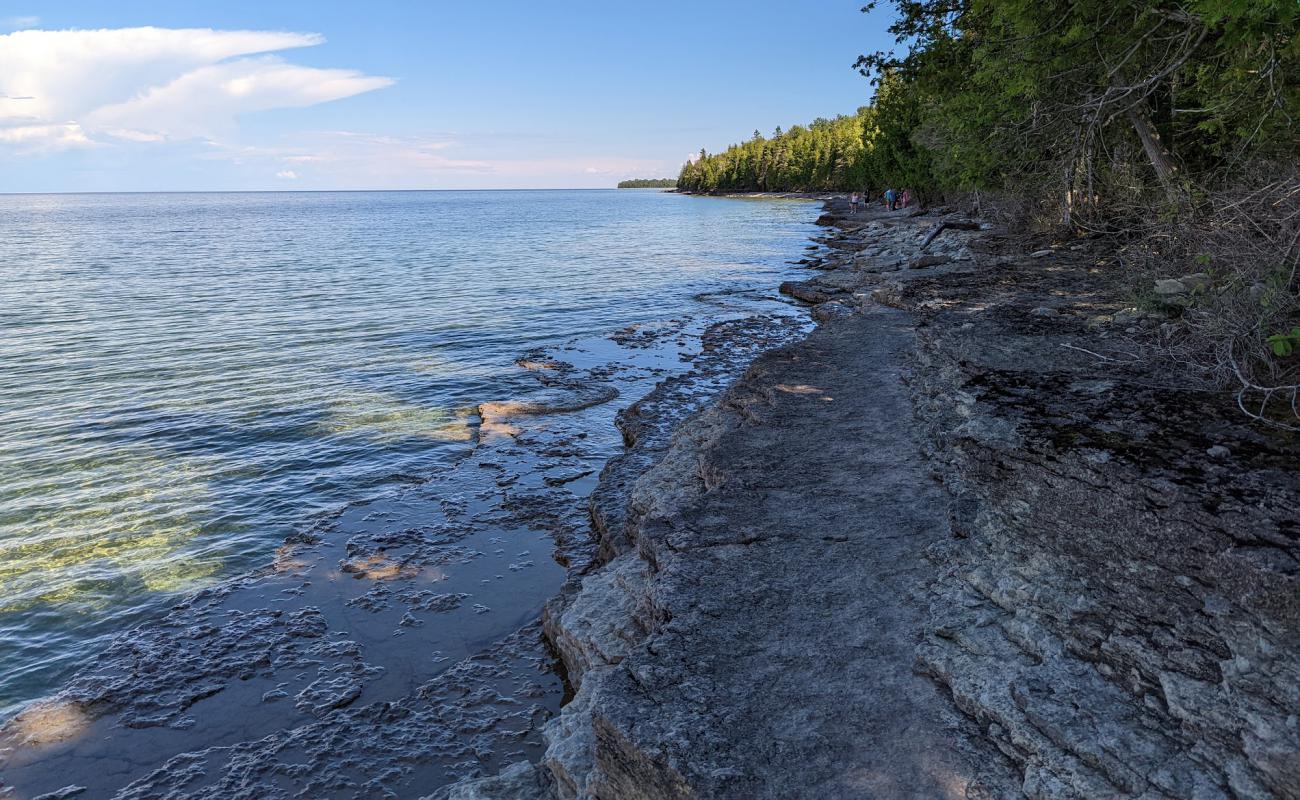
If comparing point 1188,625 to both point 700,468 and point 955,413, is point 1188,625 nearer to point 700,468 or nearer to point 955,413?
point 955,413

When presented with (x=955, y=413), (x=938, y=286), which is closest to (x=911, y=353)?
(x=955, y=413)

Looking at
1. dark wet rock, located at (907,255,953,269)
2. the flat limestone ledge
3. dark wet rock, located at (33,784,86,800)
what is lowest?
dark wet rock, located at (33,784,86,800)

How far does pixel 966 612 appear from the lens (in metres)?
5.14

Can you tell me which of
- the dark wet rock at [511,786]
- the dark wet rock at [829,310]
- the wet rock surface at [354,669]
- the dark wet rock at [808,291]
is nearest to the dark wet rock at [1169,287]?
the wet rock surface at [354,669]

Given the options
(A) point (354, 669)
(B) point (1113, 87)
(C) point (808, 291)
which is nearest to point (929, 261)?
(C) point (808, 291)

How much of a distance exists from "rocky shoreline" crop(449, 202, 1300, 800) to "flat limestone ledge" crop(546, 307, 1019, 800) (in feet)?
0.07

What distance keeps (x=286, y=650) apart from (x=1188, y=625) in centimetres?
762

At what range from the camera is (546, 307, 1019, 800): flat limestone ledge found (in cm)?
415

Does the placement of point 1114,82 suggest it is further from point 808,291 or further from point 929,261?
point 808,291

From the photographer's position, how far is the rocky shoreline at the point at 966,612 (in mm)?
3906

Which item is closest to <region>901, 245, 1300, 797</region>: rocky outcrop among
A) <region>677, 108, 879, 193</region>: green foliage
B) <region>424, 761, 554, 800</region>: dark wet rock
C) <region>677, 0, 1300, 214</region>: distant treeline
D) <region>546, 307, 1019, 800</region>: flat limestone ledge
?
<region>546, 307, 1019, 800</region>: flat limestone ledge

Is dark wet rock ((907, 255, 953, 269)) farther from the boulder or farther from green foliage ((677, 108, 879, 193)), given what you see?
green foliage ((677, 108, 879, 193))

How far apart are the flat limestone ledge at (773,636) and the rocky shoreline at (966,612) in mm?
20

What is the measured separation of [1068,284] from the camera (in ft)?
47.6
